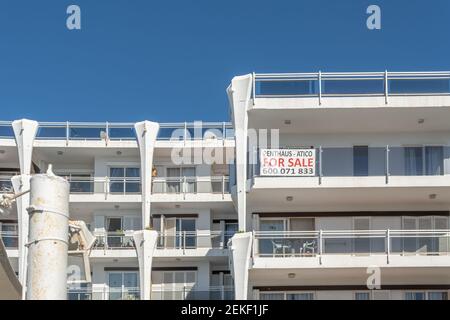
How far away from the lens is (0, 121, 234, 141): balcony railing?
42469mm

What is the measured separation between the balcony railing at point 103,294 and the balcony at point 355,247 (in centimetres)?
1093

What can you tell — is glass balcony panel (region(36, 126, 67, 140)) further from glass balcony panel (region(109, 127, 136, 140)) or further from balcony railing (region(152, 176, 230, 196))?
balcony railing (region(152, 176, 230, 196))

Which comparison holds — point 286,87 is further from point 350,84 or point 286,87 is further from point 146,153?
point 146,153

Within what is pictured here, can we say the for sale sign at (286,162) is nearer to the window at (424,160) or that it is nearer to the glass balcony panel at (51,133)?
the window at (424,160)

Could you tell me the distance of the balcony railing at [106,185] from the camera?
137 feet

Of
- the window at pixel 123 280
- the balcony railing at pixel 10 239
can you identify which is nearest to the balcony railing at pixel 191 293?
the window at pixel 123 280

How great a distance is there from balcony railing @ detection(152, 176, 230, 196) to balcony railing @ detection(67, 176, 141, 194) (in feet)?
3.96

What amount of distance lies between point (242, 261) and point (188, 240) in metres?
13.2

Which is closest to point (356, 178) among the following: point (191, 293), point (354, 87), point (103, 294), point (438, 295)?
point (354, 87)

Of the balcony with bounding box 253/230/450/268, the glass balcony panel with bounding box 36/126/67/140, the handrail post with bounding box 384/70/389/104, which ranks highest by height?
the glass balcony panel with bounding box 36/126/67/140

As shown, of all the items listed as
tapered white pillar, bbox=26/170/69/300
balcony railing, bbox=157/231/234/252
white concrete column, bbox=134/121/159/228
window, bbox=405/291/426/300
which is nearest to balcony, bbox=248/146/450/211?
window, bbox=405/291/426/300

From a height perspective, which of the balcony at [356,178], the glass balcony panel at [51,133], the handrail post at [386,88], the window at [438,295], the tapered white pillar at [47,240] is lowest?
the window at [438,295]

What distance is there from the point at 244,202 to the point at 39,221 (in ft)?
A: 70.4
